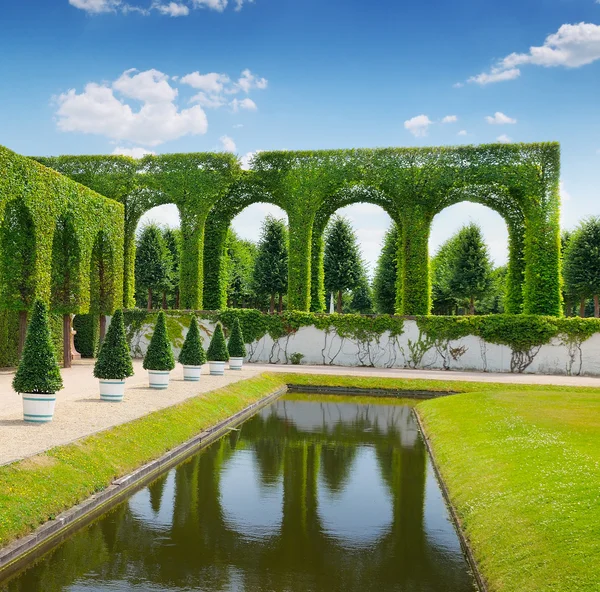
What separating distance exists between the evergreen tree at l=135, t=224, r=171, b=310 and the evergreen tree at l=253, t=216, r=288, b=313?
9.84 metres

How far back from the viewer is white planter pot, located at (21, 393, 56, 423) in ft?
44.5

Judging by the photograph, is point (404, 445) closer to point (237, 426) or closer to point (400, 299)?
point (237, 426)

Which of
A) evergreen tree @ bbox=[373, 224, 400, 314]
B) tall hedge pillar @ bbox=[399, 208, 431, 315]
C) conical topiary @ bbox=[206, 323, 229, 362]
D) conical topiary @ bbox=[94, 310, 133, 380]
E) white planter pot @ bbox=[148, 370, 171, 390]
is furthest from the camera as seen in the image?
evergreen tree @ bbox=[373, 224, 400, 314]

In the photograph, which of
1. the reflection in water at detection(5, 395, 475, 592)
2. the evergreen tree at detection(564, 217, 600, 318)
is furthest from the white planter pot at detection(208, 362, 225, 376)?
the evergreen tree at detection(564, 217, 600, 318)

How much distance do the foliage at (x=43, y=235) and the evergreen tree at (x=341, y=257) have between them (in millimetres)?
25520

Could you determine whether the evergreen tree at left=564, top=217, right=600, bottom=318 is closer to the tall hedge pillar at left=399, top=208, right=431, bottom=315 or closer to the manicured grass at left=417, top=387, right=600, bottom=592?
→ the tall hedge pillar at left=399, top=208, right=431, bottom=315

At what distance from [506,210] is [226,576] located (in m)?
33.4

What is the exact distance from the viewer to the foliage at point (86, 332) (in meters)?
37.0

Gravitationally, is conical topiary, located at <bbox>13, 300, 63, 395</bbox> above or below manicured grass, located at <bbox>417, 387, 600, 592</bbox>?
above

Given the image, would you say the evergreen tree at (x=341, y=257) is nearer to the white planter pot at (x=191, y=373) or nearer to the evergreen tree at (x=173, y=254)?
the evergreen tree at (x=173, y=254)

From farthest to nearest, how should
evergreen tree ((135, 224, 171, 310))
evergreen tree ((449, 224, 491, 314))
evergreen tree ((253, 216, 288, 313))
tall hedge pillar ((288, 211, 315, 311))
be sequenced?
1. evergreen tree ((135, 224, 171, 310))
2. evergreen tree ((253, 216, 288, 313))
3. evergreen tree ((449, 224, 491, 314))
4. tall hedge pillar ((288, 211, 315, 311))

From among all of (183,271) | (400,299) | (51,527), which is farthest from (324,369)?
(51,527)

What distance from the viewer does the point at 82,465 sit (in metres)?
10.7

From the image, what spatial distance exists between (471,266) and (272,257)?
16.1 meters
